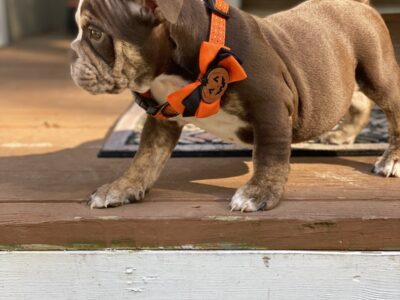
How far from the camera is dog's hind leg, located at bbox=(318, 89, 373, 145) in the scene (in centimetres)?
276

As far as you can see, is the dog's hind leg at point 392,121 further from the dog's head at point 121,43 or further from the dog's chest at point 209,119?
the dog's head at point 121,43

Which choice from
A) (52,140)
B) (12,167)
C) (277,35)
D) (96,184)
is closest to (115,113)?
(52,140)

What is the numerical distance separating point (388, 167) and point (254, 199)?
0.65 meters

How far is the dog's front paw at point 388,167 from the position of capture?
7.35 feet

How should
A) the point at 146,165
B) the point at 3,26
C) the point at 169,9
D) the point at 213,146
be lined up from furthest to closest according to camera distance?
1. the point at 3,26
2. the point at 213,146
3. the point at 146,165
4. the point at 169,9

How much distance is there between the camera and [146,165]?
2080 mm

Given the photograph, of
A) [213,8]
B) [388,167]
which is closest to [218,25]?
[213,8]

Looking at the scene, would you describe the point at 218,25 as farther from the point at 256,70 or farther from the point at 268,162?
the point at 268,162

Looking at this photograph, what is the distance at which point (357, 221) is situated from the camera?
1.80 metres

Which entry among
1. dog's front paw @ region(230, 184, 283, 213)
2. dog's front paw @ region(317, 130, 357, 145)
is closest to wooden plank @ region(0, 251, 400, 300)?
dog's front paw @ region(230, 184, 283, 213)

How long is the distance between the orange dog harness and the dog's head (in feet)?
0.32

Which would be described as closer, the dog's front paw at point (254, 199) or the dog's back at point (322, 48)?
the dog's front paw at point (254, 199)

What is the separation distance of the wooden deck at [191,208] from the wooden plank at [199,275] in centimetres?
Answer: 3

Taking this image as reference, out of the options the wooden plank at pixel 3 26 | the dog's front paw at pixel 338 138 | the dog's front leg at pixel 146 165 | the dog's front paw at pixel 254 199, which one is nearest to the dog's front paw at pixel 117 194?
the dog's front leg at pixel 146 165
